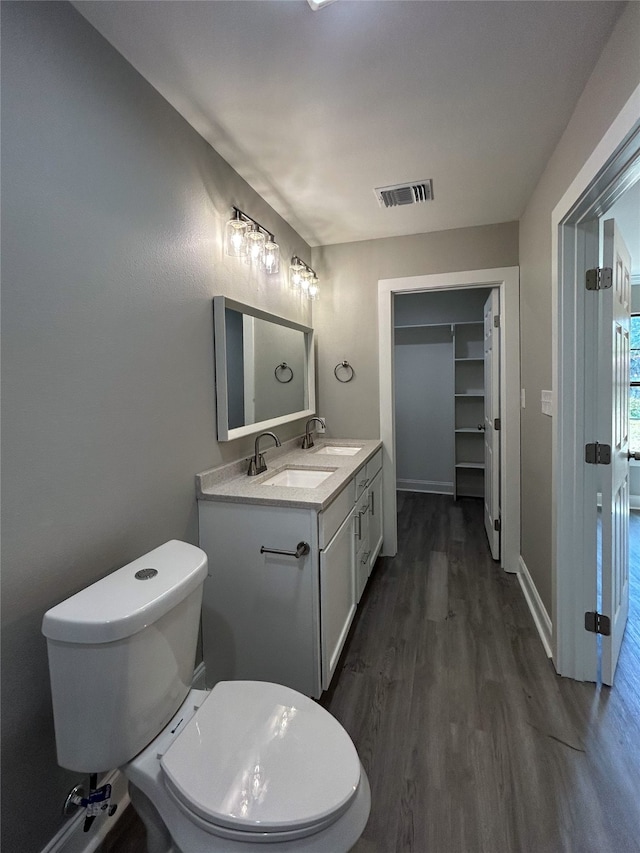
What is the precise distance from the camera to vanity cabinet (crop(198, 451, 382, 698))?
1549 millimetres

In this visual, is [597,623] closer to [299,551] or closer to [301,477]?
[299,551]

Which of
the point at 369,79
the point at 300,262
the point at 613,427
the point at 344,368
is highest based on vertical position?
the point at 369,79

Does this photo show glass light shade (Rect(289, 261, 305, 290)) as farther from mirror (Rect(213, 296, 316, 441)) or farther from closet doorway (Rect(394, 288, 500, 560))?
closet doorway (Rect(394, 288, 500, 560))

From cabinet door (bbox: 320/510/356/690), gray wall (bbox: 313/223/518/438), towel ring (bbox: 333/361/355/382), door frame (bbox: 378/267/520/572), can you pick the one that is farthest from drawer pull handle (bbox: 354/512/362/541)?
towel ring (bbox: 333/361/355/382)

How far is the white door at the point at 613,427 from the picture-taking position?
1592 mm

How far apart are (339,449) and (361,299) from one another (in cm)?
111

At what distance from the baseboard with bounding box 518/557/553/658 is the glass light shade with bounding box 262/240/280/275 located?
7.68 feet

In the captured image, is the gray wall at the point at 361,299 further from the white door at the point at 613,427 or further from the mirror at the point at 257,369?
the white door at the point at 613,427

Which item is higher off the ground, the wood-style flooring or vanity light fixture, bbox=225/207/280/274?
vanity light fixture, bbox=225/207/280/274

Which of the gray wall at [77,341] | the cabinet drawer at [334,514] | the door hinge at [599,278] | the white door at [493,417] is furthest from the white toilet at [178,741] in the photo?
the white door at [493,417]

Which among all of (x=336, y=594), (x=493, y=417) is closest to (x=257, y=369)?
(x=336, y=594)

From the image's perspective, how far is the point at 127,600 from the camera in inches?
37.9

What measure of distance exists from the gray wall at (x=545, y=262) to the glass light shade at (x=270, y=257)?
1361 millimetres

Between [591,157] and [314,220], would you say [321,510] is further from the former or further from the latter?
[314,220]
